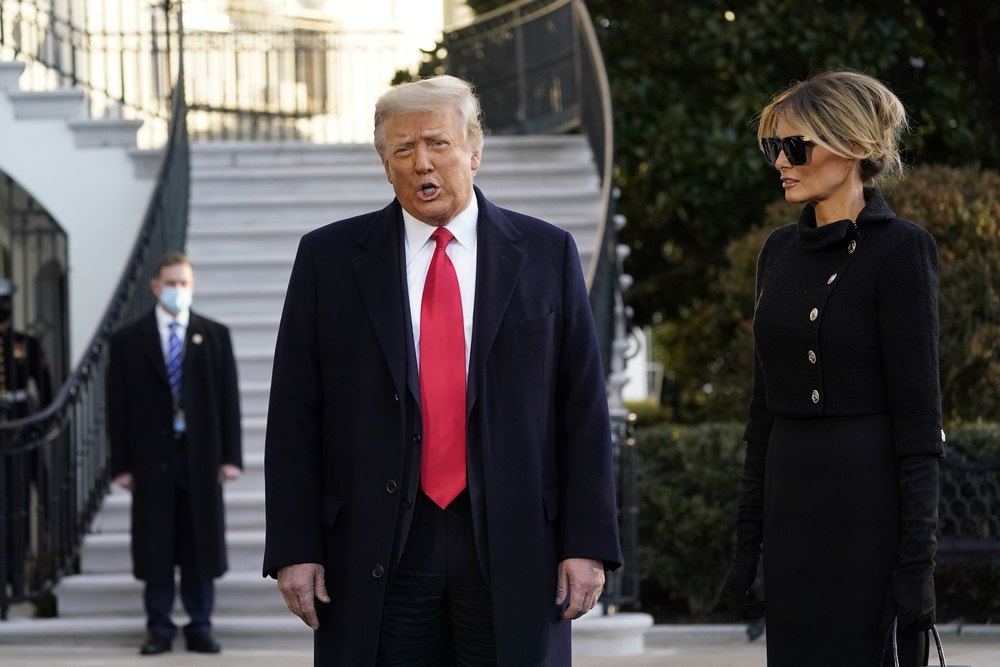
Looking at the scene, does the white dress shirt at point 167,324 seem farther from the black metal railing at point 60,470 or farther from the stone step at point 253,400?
the stone step at point 253,400

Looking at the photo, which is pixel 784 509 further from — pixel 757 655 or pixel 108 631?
pixel 108 631

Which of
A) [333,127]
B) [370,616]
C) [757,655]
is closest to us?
[370,616]

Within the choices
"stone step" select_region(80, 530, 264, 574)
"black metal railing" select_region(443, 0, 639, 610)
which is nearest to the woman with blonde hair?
"stone step" select_region(80, 530, 264, 574)

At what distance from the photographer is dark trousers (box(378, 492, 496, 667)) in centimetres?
317

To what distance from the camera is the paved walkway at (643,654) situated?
6.74m

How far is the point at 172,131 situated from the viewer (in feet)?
33.4

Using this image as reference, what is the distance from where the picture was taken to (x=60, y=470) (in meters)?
7.91

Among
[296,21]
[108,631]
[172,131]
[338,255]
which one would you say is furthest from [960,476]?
[296,21]

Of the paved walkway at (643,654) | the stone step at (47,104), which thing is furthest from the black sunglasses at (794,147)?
the stone step at (47,104)

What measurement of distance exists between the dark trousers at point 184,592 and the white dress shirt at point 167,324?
2.29 ft

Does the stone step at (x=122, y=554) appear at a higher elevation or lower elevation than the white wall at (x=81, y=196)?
lower

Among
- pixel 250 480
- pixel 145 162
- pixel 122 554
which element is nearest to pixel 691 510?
pixel 250 480

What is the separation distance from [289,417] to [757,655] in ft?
13.6

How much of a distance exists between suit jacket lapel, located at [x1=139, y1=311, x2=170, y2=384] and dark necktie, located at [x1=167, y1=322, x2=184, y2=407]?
0.04m
